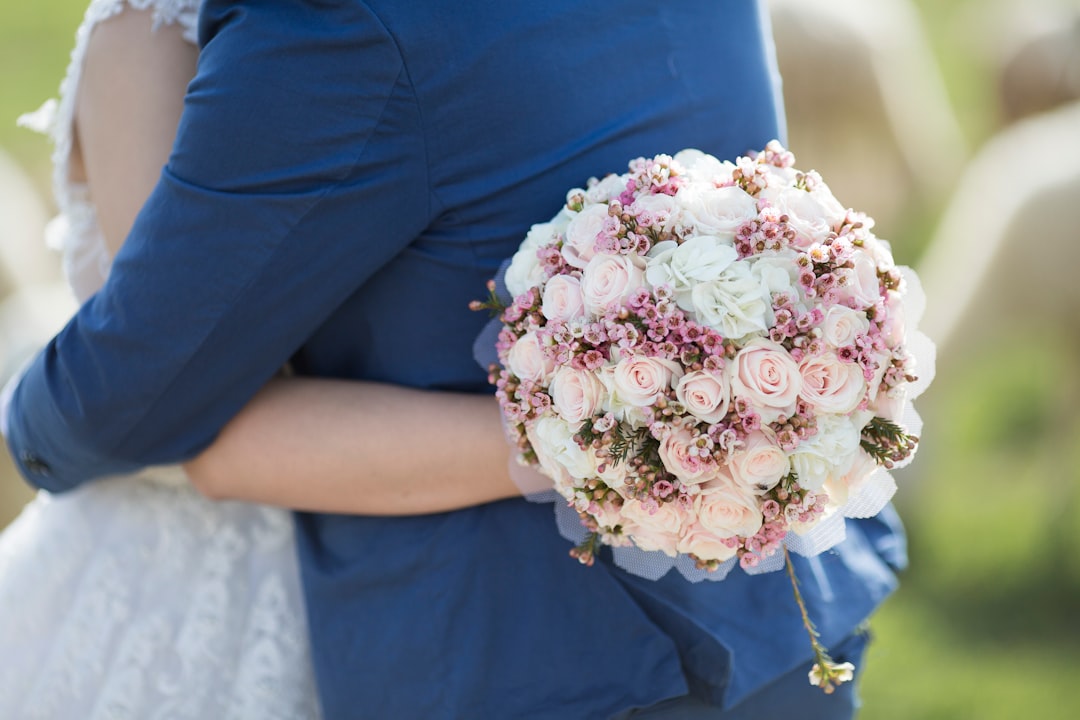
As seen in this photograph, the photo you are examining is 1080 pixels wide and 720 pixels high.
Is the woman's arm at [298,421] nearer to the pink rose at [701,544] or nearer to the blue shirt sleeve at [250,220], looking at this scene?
the blue shirt sleeve at [250,220]

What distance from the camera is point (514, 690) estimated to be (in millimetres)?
1617

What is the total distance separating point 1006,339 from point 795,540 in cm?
300

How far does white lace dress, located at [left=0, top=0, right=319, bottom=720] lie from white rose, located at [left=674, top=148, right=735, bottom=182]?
763 mm

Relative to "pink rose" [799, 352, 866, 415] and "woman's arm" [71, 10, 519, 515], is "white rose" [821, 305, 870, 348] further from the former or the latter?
"woman's arm" [71, 10, 519, 515]

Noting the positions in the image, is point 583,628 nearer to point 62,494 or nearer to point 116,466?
point 116,466

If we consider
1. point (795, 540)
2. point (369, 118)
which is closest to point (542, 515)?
point (795, 540)

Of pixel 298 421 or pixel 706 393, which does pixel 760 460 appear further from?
pixel 298 421

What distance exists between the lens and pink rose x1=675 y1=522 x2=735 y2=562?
1417 millimetres

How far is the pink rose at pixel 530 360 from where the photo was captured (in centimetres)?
141

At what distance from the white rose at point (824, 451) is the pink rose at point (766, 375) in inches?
2.4

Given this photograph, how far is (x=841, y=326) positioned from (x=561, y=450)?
374 mm

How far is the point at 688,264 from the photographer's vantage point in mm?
1354

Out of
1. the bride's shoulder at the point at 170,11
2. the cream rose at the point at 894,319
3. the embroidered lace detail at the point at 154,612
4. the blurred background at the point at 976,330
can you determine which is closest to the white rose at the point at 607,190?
the cream rose at the point at 894,319

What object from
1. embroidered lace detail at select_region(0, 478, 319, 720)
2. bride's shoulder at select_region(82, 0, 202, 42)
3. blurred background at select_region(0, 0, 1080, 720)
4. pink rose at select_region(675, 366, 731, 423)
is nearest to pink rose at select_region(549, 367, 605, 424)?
pink rose at select_region(675, 366, 731, 423)
